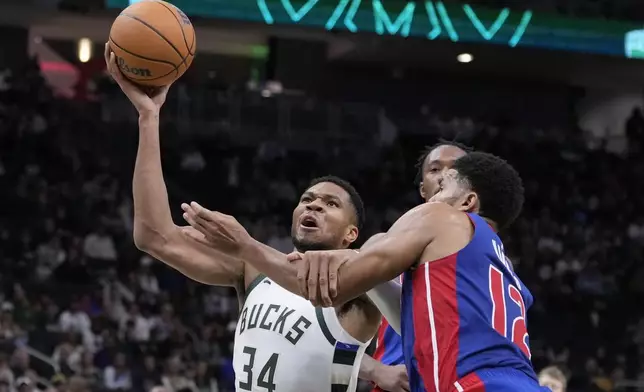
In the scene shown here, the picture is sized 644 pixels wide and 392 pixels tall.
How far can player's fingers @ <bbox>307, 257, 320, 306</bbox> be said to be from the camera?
2.97 metres

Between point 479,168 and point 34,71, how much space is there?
13.3m

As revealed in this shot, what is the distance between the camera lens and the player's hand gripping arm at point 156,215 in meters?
3.79

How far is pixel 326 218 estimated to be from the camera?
4.03 metres

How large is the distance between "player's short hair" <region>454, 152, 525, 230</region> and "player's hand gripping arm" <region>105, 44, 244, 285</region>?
1.16 meters

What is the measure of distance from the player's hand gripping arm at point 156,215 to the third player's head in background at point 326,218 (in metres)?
0.28

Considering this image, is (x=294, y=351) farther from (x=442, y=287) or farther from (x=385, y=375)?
(x=442, y=287)

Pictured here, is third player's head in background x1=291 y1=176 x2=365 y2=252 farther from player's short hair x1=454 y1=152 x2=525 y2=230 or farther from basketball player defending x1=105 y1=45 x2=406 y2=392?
player's short hair x1=454 y1=152 x2=525 y2=230

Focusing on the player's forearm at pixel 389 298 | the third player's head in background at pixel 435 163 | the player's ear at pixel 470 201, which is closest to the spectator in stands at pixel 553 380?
the third player's head in background at pixel 435 163

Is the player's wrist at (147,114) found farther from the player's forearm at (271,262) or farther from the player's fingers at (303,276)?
the player's fingers at (303,276)

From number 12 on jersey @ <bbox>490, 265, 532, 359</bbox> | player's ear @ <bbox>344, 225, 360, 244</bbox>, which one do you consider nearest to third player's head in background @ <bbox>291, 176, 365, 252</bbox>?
player's ear @ <bbox>344, 225, 360, 244</bbox>

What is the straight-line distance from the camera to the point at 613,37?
1449 cm

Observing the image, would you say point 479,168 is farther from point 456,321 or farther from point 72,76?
point 72,76

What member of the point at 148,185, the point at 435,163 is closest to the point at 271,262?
the point at 148,185

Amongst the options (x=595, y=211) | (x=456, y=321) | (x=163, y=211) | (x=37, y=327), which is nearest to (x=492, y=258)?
(x=456, y=321)
